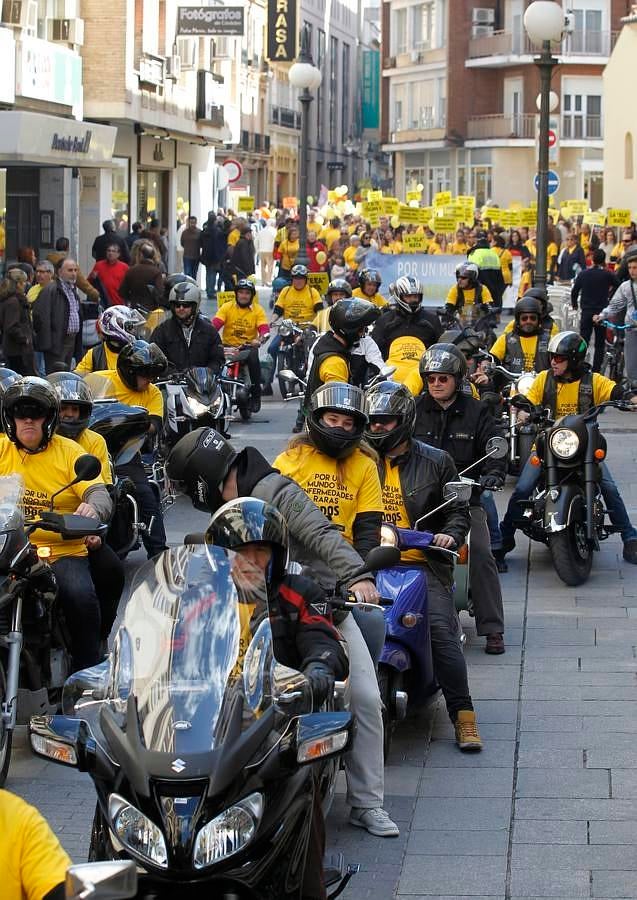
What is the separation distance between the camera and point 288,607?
17.2ft

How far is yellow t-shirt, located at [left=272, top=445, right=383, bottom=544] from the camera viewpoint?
274 inches

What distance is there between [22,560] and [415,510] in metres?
1.87

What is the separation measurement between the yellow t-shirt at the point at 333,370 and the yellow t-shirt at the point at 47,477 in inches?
190

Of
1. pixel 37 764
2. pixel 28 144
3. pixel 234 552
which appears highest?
pixel 28 144

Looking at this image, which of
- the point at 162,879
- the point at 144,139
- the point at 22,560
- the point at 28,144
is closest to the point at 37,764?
the point at 22,560

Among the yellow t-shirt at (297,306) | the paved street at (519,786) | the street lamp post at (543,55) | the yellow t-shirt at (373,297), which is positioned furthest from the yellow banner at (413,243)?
the paved street at (519,786)

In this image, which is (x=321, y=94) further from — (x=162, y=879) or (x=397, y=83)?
(x=162, y=879)

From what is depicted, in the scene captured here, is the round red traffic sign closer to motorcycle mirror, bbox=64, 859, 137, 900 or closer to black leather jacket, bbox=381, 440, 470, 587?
black leather jacket, bbox=381, 440, 470, 587

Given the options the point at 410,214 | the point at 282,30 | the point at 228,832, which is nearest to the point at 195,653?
the point at 228,832

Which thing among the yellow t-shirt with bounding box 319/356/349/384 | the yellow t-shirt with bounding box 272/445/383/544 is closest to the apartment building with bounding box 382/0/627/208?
the yellow t-shirt with bounding box 319/356/349/384

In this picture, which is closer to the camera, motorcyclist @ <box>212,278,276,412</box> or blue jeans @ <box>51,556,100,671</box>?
blue jeans @ <box>51,556,100,671</box>

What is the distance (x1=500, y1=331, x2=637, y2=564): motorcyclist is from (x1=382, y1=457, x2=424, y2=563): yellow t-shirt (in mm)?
3392

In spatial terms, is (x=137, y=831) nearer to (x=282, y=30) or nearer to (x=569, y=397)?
(x=569, y=397)

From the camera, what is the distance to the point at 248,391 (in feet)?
60.7
